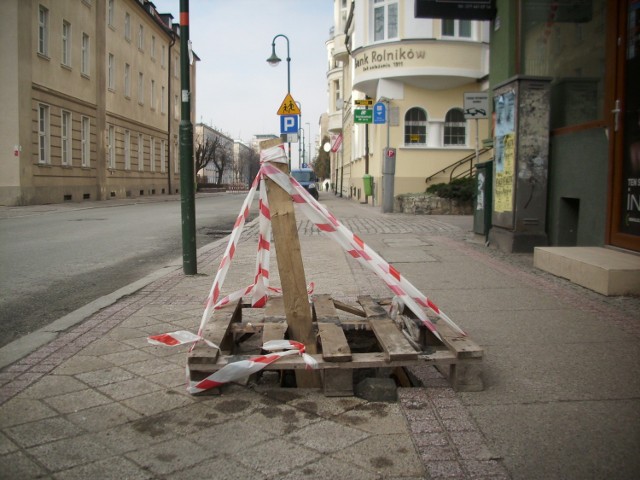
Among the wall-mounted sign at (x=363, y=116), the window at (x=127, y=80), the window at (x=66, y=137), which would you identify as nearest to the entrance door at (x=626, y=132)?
the wall-mounted sign at (x=363, y=116)

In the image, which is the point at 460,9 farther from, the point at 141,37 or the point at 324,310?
the point at 141,37

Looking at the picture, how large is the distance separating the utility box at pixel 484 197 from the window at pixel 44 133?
2060cm

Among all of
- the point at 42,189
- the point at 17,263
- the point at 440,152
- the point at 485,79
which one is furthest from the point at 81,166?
the point at 17,263

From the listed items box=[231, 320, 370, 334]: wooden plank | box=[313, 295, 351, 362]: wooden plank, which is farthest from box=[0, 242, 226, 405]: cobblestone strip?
box=[313, 295, 351, 362]: wooden plank

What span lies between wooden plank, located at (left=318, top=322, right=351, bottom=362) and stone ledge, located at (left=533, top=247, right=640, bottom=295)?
11.5 feet

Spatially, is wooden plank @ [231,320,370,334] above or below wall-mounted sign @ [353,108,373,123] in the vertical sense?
below

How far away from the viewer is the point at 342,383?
11.4 ft

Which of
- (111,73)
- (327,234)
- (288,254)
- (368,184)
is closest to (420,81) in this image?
(368,184)

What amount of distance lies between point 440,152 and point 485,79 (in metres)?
3.16

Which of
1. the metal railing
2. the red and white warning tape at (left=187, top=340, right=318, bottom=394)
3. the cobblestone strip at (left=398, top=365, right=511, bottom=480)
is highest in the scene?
the metal railing

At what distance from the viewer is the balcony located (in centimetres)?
2272

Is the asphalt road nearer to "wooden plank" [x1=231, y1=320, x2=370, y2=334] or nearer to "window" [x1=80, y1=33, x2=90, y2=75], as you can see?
"wooden plank" [x1=231, y1=320, x2=370, y2=334]

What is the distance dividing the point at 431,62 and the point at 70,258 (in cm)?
1682

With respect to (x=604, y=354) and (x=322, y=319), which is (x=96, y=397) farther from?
(x=604, y=354)
